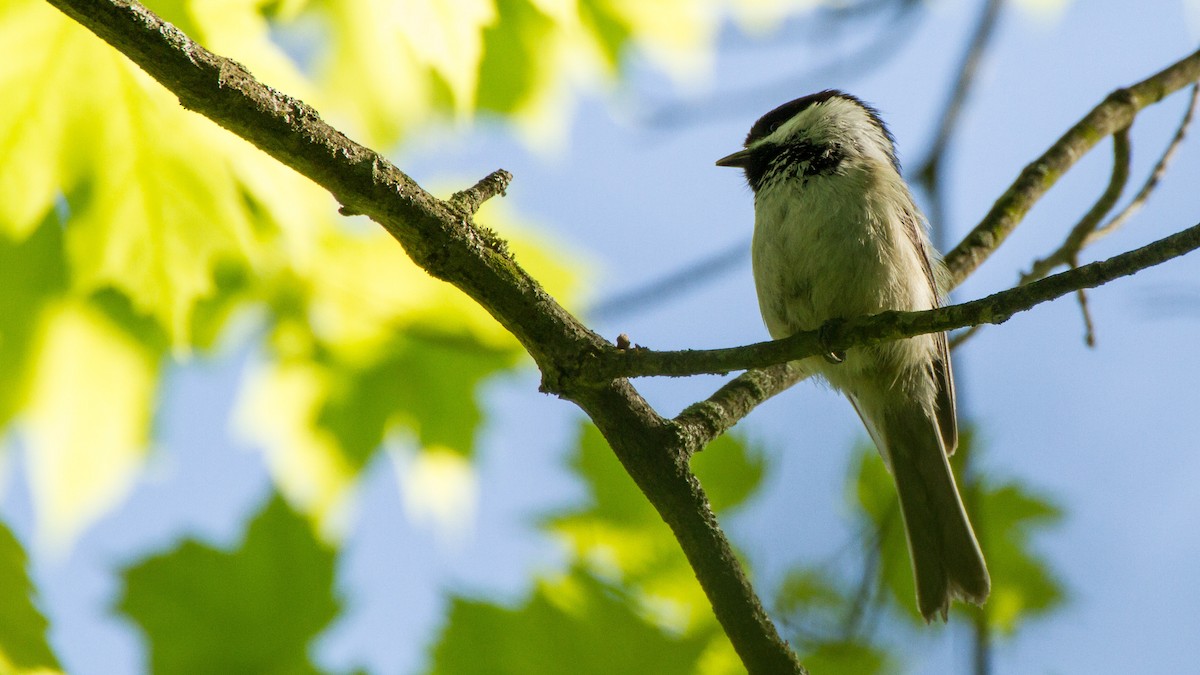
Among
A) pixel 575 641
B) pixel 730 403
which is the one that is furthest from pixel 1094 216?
pixel 575 641

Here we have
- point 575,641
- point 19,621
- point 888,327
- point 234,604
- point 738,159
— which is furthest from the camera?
point 738,159

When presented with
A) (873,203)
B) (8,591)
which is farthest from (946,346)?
(8,591)

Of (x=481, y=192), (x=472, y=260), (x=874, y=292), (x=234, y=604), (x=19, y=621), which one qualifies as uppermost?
(x=874, y=292)

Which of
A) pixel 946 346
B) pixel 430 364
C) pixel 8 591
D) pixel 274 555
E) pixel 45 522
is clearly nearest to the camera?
pixel 8 591

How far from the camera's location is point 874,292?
2971mm

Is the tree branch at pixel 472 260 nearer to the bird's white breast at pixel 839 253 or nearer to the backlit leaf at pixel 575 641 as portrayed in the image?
the backlit leaf at pixel 575 641

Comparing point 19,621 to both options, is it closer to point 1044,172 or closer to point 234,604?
point 234,604

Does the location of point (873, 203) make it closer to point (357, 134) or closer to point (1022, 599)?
point (1022, 599)

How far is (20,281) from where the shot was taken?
2.78 metres

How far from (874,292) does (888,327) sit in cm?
107

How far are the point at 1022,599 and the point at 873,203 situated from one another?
4.70 feet

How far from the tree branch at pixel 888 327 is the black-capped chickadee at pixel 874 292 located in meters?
0.84

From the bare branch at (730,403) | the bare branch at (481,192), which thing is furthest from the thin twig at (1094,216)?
the bare branch at (481,192)

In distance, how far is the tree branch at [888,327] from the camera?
1640mm
